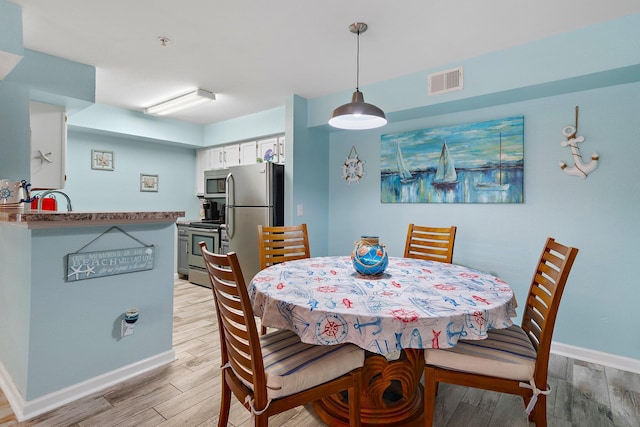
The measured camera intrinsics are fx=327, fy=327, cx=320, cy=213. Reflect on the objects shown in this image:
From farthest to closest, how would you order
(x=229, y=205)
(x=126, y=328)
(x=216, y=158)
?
(x=216, y=158), (x=229, y=205), (x=126, y=328)

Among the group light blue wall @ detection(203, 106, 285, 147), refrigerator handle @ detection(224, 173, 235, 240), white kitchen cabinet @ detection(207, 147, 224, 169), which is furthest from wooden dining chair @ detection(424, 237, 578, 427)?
white kitchen cabinet @ detection(207, 147, 224, 169)

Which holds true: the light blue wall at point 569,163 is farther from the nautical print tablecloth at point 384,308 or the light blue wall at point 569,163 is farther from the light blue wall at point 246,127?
the light blue wall at point 246,127

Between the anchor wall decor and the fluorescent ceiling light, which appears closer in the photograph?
the anchor wall decor

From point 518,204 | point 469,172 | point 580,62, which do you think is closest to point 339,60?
point 469,172

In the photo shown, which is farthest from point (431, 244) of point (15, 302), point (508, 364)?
point (15, 302)

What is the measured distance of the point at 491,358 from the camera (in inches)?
53.8

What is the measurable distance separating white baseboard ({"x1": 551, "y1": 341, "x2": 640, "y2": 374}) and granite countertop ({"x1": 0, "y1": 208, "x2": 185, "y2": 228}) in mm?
3120

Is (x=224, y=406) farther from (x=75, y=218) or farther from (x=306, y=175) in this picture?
(x=306, y=175)

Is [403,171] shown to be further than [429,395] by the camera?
Yes

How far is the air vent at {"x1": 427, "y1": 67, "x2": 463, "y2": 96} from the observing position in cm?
274

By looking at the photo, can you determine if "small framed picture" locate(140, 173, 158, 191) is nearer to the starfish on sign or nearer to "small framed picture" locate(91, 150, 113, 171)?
"small framed picture" locate(91, 150, 113, 171)

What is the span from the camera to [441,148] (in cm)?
317

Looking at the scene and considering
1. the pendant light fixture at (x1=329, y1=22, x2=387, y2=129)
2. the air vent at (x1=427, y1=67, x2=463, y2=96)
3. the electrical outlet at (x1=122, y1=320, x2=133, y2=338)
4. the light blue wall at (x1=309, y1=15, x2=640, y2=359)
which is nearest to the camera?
the pendant light fixture at (x1=329, y1=22, x2=387, y2=129)

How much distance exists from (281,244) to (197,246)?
238 cm
